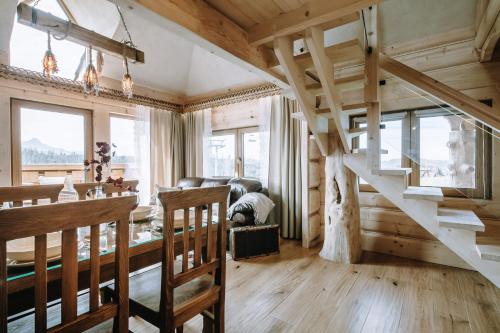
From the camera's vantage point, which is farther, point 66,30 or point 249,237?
point 249,237

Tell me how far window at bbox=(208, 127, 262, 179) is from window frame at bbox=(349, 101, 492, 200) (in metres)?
1.65

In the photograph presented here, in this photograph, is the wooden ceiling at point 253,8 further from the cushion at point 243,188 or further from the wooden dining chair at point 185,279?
the cushion at point 243,188

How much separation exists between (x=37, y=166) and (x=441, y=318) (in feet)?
15.7

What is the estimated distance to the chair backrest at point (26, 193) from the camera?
1611 millimetres

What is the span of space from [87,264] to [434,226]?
2.31 m

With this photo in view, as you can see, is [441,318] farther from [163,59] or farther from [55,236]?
[163,59]

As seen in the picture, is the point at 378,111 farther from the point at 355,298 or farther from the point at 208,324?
the point at 208,324

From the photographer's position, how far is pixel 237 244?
289 centimetres

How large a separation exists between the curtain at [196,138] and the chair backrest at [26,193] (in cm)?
307

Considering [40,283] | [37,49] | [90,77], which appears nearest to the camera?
[40,283]

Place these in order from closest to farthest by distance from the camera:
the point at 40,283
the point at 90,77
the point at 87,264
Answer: the point at 40,283 → the point at 87,264 → the point at 90,77

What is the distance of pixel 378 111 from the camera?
2.08m

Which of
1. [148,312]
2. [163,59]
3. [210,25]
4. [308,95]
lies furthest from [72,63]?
[148,312]

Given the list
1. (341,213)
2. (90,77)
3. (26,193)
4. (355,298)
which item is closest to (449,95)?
(341,213)
